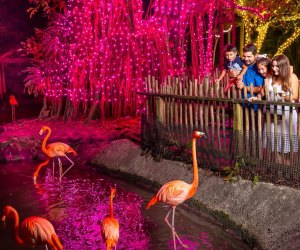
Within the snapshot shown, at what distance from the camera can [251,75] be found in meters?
8.91

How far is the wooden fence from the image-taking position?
25.3 ft

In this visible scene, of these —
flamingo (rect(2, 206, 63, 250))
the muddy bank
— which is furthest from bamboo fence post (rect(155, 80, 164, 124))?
flamingo (rect(2, 206, 63, 250))

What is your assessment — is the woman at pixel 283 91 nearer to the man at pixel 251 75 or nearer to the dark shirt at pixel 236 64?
the man at pixel 251 75

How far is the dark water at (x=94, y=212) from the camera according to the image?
7.10m

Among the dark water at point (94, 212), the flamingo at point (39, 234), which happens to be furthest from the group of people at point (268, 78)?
the flamingo at point (39, 234)

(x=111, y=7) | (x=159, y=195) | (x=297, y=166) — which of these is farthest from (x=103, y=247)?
(x=111, y=7)

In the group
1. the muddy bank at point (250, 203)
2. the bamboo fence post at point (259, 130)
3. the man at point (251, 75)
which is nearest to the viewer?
the muddy bank at point (250, 203)

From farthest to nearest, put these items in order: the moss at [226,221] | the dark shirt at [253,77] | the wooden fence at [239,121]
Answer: the dark shirt at [253,77], the wooden fence at [239,121], the moss at [226,221]

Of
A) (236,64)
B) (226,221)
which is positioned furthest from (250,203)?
(236,64)

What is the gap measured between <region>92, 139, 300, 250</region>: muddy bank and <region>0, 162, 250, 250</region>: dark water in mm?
225

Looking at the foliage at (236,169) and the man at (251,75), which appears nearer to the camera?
the foliage at (236,169)

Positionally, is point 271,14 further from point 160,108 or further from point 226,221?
point 226,221

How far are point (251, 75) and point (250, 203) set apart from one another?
2210 millimetres

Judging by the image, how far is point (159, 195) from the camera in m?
7.17
